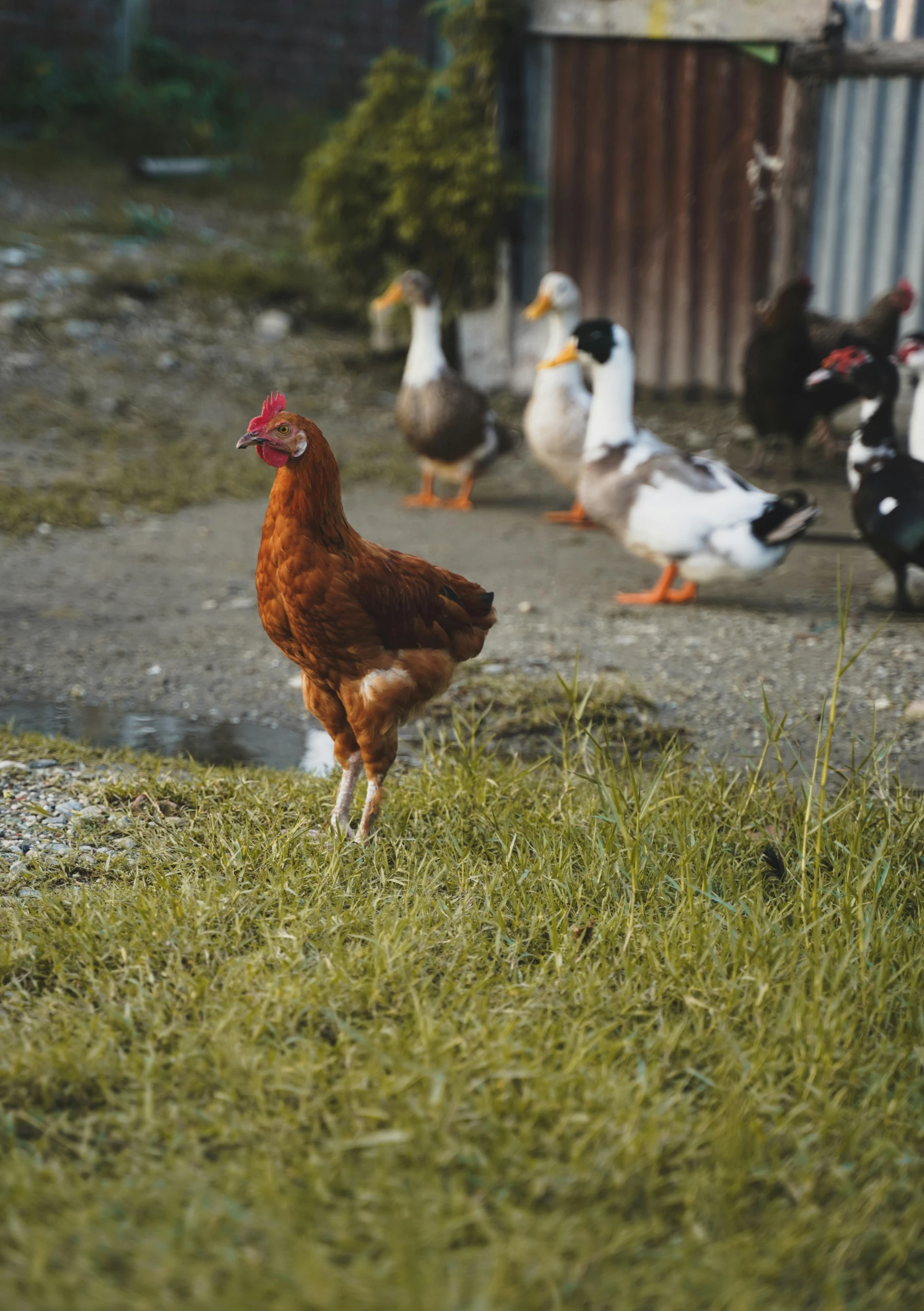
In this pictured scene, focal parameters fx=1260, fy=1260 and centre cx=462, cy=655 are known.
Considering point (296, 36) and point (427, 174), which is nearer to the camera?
point (427, 174)

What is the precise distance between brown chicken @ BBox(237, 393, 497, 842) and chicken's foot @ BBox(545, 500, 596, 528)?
3523mm

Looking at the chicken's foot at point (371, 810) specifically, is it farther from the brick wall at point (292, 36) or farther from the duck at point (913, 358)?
the brick wall at point (292, 36)

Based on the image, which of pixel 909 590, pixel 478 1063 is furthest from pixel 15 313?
pixel 478 1063

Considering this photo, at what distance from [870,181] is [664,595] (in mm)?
3827

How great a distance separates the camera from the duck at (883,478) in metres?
4.99

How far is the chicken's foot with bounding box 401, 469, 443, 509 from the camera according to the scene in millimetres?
6988

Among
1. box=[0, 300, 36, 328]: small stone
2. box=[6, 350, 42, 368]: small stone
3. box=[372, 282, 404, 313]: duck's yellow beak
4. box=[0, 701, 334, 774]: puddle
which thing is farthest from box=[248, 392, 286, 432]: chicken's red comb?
box=[0, 300, 36, 328]: small stone

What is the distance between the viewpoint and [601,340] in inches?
231

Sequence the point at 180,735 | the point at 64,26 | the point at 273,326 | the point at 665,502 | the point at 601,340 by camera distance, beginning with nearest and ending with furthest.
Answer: the point at 180,735 < the point at 665,502 < the point at 601,340 < the point at 273,326 < the point at 64,26

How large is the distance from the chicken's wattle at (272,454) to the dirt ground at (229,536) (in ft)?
5.29

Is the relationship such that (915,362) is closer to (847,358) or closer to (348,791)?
(847,358)

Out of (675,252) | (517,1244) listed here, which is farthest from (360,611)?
(675,252)

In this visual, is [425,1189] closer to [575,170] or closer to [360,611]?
[360,611]

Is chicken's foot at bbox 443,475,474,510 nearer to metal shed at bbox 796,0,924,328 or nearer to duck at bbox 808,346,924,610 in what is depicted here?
duck at bbox 808,346,924,610
